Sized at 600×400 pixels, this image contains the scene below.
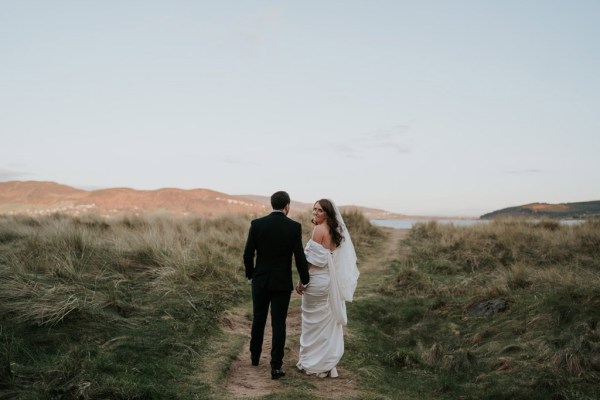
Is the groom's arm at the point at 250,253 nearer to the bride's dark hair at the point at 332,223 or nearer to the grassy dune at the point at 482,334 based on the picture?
the bride's dark hair at the point at 332,223

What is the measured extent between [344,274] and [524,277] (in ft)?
18.3

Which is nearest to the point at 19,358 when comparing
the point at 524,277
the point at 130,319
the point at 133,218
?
the point at 130,319

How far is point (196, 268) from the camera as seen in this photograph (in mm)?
10844

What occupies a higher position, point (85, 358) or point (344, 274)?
point (344, 274)

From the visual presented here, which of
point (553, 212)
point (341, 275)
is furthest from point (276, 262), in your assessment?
point (553, 212)

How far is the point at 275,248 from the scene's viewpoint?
247 inches

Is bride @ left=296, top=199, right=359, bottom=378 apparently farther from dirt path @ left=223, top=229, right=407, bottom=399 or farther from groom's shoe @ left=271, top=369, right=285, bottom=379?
groom's shoe @ left=271, top=369, right=285, bottom=379

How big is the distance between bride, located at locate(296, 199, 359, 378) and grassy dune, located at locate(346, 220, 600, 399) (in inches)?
25.8

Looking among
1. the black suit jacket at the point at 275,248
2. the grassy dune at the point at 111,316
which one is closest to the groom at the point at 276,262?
the black suit jacket at the point at 275,248

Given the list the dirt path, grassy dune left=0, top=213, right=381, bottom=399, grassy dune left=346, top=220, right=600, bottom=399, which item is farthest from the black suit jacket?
grassy dune left=346, top=220, right=600, bottom=399

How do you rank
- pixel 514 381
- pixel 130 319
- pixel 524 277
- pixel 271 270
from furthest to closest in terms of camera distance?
pixel 524 277
pixel 130 319
pixel 271 270
pixel 514 381

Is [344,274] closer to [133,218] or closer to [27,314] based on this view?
[27,314]

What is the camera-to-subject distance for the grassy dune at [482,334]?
591 centimetres

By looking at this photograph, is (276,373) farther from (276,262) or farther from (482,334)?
(482,334)
